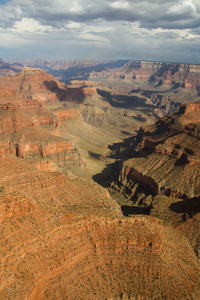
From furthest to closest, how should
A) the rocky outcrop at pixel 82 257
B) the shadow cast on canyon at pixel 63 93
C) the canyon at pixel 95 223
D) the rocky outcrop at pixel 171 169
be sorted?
the shadow cast on canyon at pixel 63 93 < the rocky outcrop at pixel 171 169 < the canyon at pixel 95 223 < the rocky outcrop at pixel 82 257

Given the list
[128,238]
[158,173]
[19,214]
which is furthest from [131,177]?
[19,214]

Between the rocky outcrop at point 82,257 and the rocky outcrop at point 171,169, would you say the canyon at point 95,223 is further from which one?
the rocky outcrop at point 171,169

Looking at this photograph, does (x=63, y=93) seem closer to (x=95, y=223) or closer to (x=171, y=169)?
(x=171, y=169)

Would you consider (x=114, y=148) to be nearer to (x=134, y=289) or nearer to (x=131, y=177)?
(x=131, y=177)

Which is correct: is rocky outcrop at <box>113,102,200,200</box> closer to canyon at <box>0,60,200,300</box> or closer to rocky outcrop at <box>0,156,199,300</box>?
canyon at <box>0,60,200,300</box>

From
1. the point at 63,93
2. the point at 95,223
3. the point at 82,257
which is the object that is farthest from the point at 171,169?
the point at 63,93

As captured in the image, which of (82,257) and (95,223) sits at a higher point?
(95,223)

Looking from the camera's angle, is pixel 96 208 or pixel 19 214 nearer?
pixel 19 214

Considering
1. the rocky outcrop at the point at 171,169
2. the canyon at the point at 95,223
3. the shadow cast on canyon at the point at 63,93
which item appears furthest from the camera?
the shadow cast on canyon at the point at 63,93

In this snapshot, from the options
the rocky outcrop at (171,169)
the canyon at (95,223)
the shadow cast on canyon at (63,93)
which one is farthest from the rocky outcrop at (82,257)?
the shadow cast on canyon at (63,93)

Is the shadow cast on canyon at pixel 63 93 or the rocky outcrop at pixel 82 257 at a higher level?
the shadow cast on canyon at pixel 63 93

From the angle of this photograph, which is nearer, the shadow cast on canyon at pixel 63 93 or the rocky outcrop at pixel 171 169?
the rocky outcrop at pixel 171 169
